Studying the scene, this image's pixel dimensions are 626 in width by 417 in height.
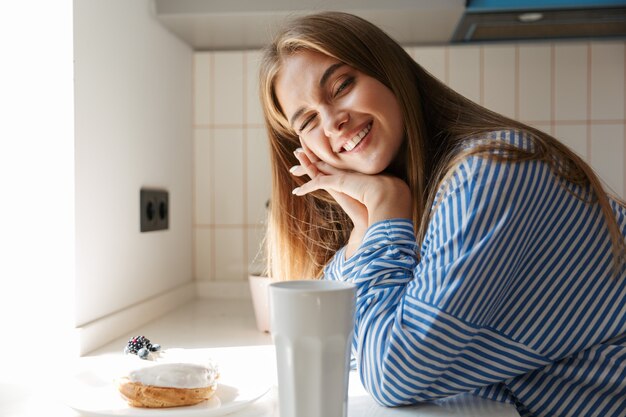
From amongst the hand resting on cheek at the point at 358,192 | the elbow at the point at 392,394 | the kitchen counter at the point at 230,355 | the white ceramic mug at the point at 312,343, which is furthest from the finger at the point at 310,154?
the white ceramic mug at the point at 312,343

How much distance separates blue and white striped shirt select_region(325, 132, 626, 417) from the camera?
2.36 ft

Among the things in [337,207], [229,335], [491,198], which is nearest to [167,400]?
[491,198]

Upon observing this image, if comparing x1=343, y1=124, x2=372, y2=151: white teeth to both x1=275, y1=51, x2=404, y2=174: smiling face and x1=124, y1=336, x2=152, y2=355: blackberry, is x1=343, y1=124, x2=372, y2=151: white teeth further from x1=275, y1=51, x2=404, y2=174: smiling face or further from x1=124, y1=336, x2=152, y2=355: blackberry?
x1=124, y1=336, x2=152, y2=355: blackberry

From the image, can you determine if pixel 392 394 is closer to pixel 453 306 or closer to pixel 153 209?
pixel 453 306

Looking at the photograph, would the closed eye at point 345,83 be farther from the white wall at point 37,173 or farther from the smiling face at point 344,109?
the white wall at point 37,173

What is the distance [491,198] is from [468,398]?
276mm

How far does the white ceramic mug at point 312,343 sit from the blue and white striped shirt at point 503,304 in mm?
198

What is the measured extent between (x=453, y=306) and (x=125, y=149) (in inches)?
34.7

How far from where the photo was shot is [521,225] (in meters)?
0.74

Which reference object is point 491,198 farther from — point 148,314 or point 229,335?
point 148,314

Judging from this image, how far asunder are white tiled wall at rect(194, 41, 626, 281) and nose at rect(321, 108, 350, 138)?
83 centimetres

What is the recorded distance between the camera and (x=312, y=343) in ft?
1.72

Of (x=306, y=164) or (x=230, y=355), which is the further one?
(x=306, y=164)

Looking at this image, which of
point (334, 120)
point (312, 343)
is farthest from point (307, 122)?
point (312, 343)
